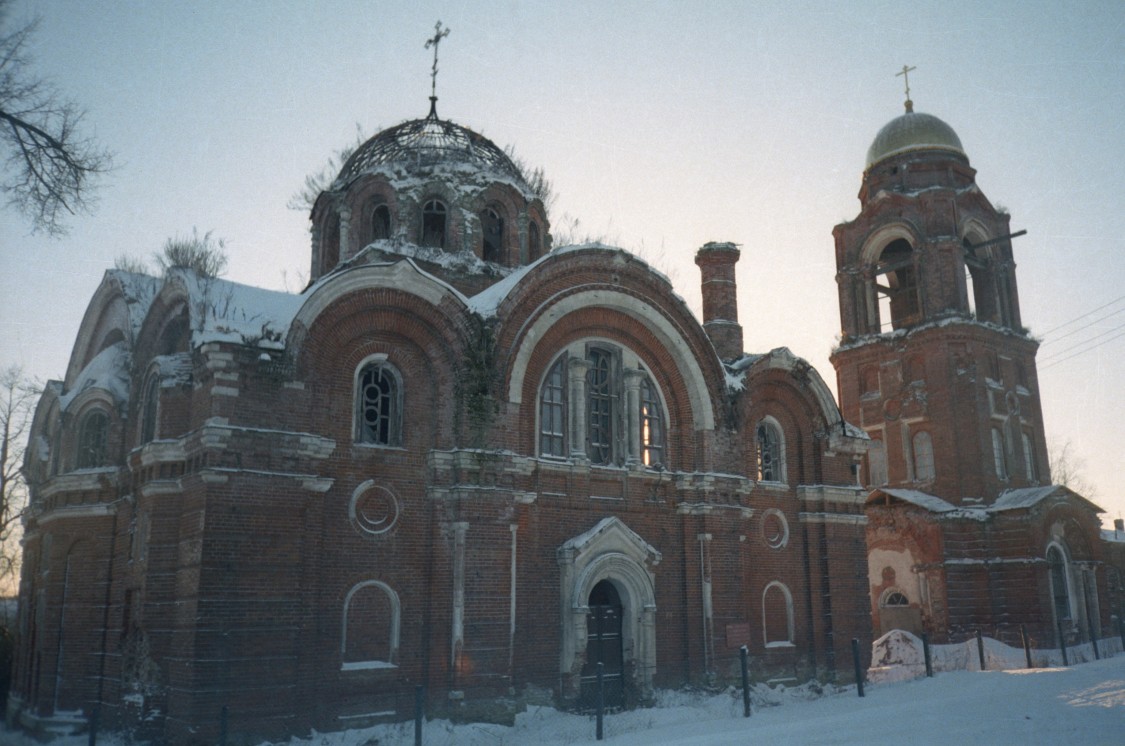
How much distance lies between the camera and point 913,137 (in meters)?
33.1

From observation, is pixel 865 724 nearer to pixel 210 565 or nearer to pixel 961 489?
pixel 210 565

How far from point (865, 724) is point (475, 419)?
7.85 metres

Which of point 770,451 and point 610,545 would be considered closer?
point 610,545

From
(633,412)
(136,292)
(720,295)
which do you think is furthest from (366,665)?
(720,295)

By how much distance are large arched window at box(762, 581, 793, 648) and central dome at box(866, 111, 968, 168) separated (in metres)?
19.4

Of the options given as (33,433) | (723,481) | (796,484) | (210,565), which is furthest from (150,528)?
(796,484)

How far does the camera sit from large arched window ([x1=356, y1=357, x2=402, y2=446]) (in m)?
15.5

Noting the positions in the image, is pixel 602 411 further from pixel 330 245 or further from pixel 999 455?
pixel 999 455

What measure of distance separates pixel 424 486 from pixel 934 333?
2079 centimetres

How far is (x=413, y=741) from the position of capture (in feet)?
45.2

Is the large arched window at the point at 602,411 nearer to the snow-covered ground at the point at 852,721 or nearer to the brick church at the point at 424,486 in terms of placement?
the brick church at the point at 424,486

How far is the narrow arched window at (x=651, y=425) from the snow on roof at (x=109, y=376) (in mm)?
10026

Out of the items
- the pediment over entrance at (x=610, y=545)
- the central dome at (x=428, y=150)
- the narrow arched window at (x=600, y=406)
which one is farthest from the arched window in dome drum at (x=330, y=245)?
the pediment over entrance at (x=610, y=545)

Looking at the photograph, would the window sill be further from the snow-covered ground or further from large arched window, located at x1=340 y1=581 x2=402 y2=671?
the snow-covered ground
